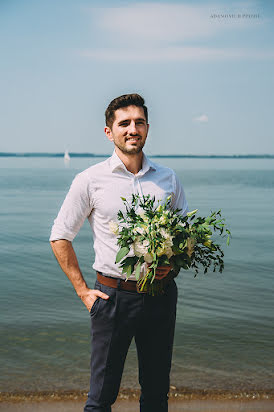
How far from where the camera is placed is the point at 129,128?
261 cm

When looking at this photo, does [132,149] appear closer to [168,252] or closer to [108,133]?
[108,133]

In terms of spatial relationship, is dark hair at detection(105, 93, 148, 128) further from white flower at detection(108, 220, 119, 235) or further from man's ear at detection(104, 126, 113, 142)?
white flower at detection(108, 220, 119, 235)

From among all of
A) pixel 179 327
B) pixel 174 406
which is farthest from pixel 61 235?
pixel 179 327

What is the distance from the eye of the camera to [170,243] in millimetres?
2383

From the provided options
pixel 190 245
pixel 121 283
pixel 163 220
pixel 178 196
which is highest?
pixel 178 196

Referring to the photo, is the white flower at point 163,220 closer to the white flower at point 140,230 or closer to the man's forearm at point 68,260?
the white flower at point 140,230

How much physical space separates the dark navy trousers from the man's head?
2.53 ft

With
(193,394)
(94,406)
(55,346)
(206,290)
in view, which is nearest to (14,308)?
(55,346)

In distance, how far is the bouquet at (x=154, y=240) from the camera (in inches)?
93.5

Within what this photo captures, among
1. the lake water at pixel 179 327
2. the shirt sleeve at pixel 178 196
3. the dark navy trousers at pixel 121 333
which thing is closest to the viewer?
the dark navy trousers at pixel 121 333

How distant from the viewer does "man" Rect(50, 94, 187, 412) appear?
259cm

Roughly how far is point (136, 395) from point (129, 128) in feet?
7.79

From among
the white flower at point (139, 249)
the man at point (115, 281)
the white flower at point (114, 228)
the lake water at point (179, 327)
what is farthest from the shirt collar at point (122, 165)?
the lake water at point (179, 327)

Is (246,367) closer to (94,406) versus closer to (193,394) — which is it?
(193,394)
